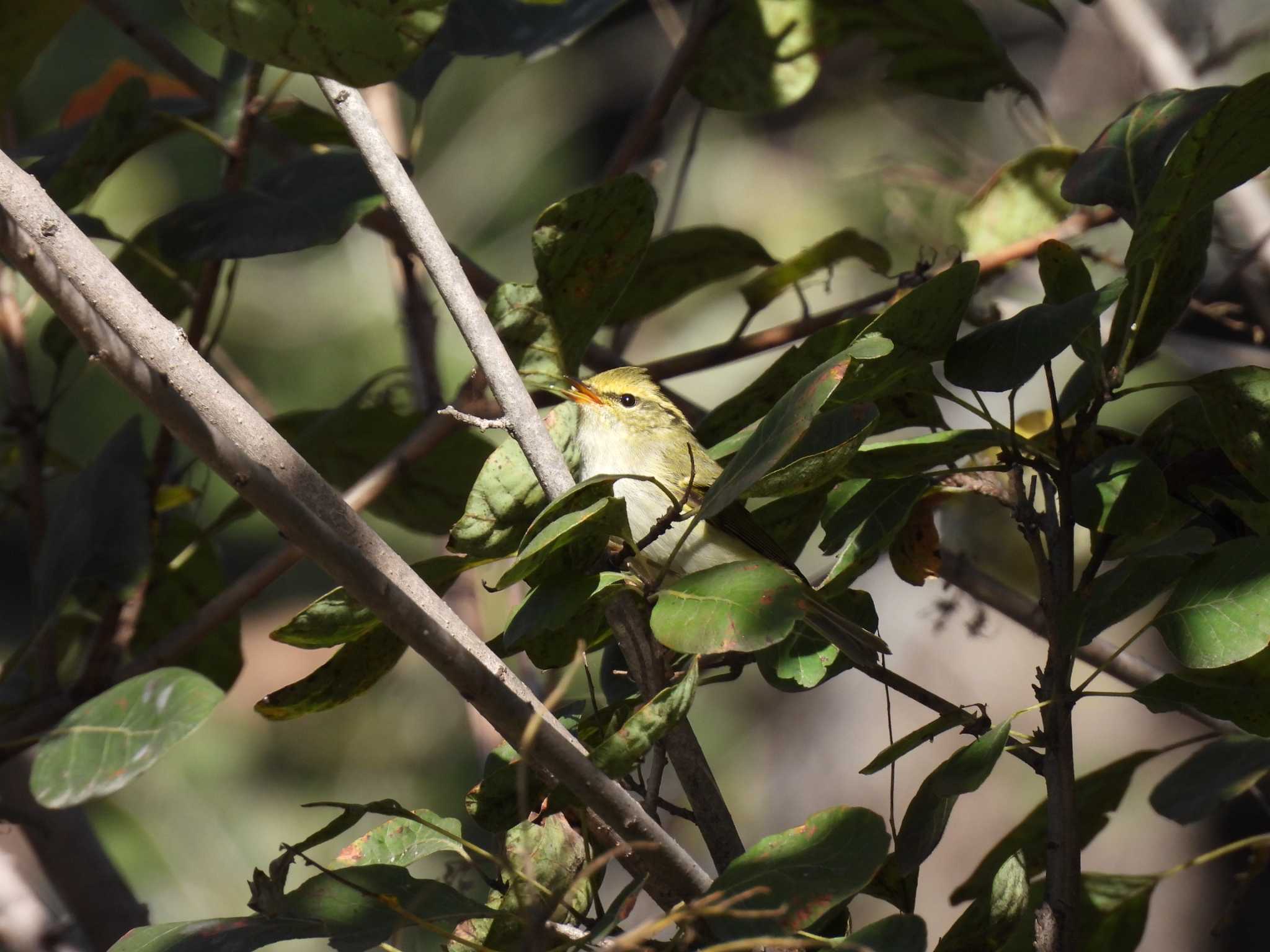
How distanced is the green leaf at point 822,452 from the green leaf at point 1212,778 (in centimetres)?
66

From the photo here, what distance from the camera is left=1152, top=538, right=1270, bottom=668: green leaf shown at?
1.01m

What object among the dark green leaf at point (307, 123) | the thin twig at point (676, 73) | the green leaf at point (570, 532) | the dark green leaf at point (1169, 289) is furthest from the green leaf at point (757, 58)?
the green leaf at point (570, 532)

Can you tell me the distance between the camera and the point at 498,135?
15.2 feet

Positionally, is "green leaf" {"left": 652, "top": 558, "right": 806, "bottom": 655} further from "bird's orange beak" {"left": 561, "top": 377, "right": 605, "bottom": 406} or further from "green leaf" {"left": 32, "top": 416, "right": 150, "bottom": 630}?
"green leaf" {"left": 32, "top": 416, "right": 150, "bottom": 630}

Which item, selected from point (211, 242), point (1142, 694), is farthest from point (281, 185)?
point (1142, 694)

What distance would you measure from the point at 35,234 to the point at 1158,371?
243 cm

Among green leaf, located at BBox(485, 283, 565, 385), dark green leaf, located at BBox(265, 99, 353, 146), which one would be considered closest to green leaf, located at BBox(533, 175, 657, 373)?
green leaf, located at BBox(485, 283, 565, 385)

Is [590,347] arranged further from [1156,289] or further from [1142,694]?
[1142,694]

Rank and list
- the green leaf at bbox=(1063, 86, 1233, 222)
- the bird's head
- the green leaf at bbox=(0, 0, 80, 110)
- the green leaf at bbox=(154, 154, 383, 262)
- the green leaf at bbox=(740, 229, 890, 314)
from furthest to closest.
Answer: the bird's head → the green leaf at bbox=(740, 229, 890, 314) → the green leaf at bbox=(0, 0, 80, 110) → the green leaf at bbox=(154, 154, 383, 262) → the green leaf at bbox=(1063, 86, 1233, 222)

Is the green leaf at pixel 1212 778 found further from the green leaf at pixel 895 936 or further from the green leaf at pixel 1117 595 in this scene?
the green leaf at pixel 895 936

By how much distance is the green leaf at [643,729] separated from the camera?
35.8 inches

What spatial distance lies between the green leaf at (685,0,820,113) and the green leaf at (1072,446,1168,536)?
0.98 meters

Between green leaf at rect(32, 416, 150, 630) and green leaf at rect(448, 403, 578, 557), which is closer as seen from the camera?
green leaf at rect(448, 403, 578, 557)

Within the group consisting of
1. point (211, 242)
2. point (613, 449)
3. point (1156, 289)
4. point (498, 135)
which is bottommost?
point (1156, 289)
